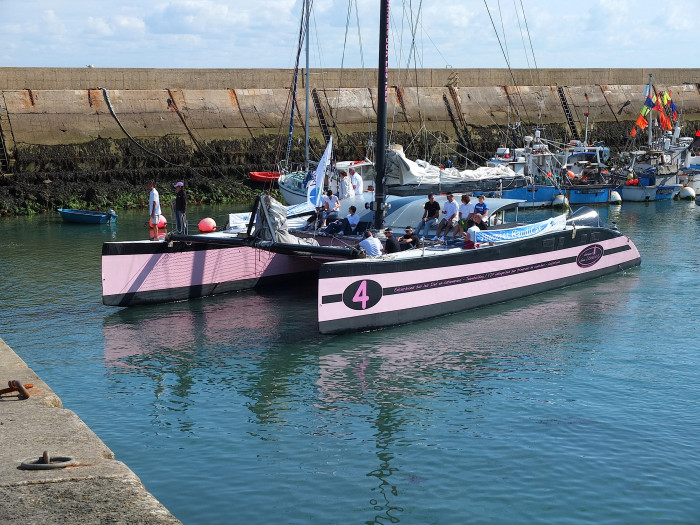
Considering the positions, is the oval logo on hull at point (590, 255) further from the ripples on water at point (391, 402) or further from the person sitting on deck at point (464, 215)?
the person sitting on deck at point (464, 215)

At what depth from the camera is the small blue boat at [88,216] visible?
37.2 m

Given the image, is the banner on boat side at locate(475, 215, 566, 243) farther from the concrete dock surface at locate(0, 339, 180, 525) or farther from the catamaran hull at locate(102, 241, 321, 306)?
the concrete dock surface at locate(0, 339, 180, 525)

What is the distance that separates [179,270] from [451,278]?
22.4 feet

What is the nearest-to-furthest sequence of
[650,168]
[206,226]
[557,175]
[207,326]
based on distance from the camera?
[207,326]
[206,226]
[557,175]
[650,168]

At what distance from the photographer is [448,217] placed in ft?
73.0

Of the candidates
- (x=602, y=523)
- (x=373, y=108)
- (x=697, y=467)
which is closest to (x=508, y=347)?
(x=697, y=467)

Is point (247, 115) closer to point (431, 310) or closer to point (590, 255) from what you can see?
point (590, 255)

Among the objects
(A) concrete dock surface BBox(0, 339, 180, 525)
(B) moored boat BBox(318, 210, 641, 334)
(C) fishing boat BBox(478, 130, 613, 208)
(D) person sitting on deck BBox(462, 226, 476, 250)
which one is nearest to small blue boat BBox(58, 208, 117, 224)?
(C) fishing boat BBox(478, 130, 613, 208)

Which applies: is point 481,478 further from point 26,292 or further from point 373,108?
point 373,108

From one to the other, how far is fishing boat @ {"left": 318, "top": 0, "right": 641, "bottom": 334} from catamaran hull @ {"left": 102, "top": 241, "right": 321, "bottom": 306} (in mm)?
3828

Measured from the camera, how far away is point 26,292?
907 inches

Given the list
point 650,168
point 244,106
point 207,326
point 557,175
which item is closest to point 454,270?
point 207,326

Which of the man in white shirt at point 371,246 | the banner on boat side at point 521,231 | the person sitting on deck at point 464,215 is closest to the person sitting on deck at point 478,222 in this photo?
the person sitting on deck at point 464,215

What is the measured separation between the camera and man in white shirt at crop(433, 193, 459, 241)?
2203cm
